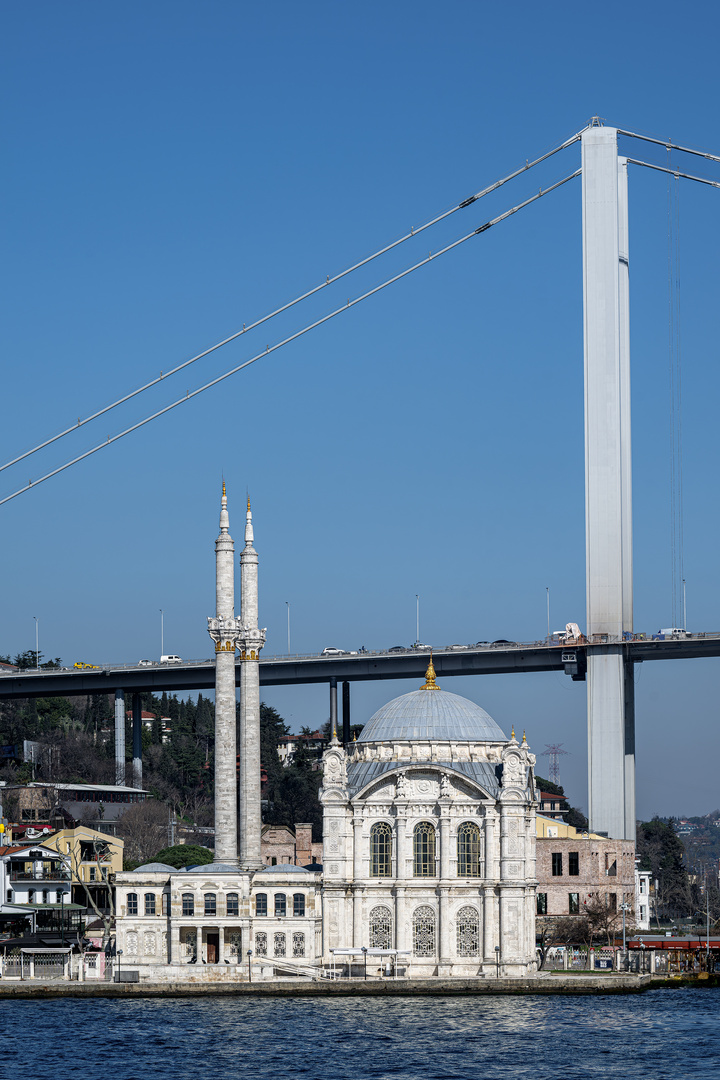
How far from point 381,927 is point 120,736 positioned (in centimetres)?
6309

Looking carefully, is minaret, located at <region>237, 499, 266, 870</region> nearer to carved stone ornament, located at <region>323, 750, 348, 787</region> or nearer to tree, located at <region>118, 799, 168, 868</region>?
carved stone ornament, located at <region>323, 750, 348, 787</region>

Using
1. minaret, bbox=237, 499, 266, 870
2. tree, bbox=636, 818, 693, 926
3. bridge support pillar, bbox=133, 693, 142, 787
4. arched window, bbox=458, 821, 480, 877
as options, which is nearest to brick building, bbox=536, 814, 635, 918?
minaret, bbox=237, 499, 266, 870

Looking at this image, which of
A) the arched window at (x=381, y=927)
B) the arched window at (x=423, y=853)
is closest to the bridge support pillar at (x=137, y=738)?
the arched window at (x=381, y=927)

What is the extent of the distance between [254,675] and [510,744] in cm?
1466

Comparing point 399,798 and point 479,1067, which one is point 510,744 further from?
point 479,1067

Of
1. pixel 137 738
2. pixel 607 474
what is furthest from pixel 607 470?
pixel 137 738

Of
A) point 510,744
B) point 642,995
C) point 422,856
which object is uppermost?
point 510,744

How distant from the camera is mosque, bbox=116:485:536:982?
221ft

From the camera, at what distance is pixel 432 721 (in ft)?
231

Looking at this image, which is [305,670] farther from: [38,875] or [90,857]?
[38,875]

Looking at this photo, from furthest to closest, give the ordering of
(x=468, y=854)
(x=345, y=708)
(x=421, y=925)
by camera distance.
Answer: (x=345, y=708)
(x=468, y=854)
(x=421, y=925)

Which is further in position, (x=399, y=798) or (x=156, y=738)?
(x=156, y=738)

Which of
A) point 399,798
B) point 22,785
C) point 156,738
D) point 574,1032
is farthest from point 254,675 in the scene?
point 156,738

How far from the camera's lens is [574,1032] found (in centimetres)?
5584
